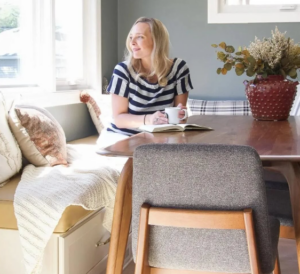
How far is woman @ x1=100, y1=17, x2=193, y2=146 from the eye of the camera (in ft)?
8.54

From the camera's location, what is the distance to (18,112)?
2.53m

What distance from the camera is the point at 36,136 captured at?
254 centimetres

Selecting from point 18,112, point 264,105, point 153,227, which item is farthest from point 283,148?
point 18,112

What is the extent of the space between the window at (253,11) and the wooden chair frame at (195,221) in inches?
124

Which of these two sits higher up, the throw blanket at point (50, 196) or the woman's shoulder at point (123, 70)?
the woman's shoulder at point (123, 70)

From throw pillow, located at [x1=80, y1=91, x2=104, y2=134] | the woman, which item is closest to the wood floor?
the woman

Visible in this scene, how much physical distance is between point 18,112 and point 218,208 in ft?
5.12

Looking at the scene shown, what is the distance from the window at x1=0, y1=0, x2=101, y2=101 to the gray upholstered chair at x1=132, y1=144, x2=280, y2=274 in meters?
1.89

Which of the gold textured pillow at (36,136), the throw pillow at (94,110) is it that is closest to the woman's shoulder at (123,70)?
the gold textured pillow at (36,136)

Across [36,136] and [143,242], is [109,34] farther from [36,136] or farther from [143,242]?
[143,242]


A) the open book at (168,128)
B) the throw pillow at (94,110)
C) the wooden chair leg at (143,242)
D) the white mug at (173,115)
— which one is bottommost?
the wooden chair leg at (143,242)

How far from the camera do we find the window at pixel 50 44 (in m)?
3.01

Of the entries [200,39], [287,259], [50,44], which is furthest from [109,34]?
[287,259]

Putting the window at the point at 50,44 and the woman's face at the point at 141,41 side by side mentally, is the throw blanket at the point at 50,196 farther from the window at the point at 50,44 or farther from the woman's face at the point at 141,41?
the window at the point at 50,44
